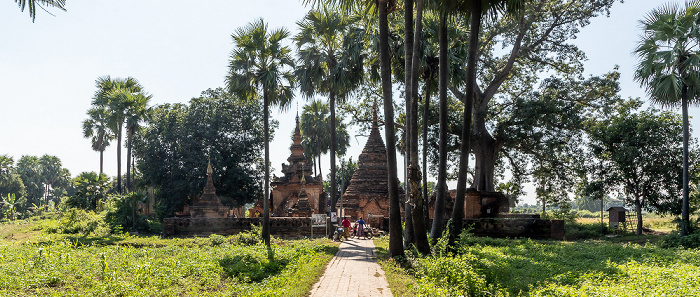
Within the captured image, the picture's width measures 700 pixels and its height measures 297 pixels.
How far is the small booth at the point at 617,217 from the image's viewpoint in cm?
2573

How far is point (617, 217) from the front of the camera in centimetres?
2611

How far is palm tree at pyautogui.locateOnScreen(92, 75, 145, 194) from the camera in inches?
1310

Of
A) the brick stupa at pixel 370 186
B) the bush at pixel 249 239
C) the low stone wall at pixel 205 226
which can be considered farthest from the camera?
the brick stupa at pixel 370 186

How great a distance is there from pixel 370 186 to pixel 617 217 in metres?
15.2

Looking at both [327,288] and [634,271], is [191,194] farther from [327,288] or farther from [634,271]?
[634,271]

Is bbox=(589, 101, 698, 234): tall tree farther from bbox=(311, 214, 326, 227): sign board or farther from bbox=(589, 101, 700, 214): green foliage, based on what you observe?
bbox=(311, 214, 326, 227): sign board

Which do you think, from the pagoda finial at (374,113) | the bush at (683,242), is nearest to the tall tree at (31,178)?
the pagoda finial at (374,113)

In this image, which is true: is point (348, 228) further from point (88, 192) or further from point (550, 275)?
point (88, 192)

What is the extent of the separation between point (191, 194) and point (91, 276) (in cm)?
2545

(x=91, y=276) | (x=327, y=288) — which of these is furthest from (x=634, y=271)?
(x=91, y=276)

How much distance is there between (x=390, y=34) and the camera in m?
17.9

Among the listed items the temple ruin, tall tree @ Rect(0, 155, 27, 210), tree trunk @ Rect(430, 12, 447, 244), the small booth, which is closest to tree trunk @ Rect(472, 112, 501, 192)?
the small booth

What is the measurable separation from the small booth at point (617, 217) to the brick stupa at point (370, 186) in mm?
12936

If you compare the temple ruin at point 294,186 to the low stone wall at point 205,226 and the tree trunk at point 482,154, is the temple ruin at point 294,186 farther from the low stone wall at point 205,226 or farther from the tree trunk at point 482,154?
the tree trunk at point 482,154
